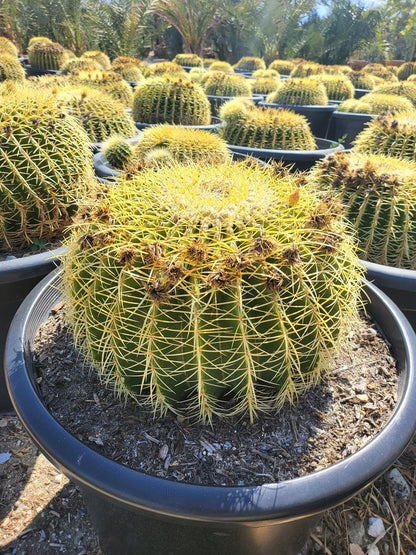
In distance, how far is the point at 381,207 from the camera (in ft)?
7.34

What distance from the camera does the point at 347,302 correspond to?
1.33 metres

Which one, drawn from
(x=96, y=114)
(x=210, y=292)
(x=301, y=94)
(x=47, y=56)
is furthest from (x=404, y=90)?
(x=47, y=56)

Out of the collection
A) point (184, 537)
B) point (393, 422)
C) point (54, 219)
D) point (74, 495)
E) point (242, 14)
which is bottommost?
point (74, 495)

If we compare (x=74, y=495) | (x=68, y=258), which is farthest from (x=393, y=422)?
(x=74, y=495)

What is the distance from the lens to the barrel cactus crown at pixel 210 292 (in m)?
1.11

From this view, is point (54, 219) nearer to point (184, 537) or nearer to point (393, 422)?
point (184, 537)

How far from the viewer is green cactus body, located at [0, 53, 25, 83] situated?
22.7 ft

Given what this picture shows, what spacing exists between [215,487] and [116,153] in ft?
8.36

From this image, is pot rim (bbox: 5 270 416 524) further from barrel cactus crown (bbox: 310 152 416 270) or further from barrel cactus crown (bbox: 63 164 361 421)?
barrel cactus crown (bbox: 310 152 416 270)

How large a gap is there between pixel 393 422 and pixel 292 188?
0.80m

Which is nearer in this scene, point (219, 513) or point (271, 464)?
point (219, 513)

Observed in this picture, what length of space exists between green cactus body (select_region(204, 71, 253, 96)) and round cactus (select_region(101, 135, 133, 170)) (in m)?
4.56

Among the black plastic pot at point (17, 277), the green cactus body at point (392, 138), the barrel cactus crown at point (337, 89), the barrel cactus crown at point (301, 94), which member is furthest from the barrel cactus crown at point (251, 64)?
the black plastic pot at point (17, 277)

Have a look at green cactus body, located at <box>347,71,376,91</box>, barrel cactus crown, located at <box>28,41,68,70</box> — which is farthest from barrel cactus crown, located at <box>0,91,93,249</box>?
green cactus body, located at <box>347,71,376,91</box>
